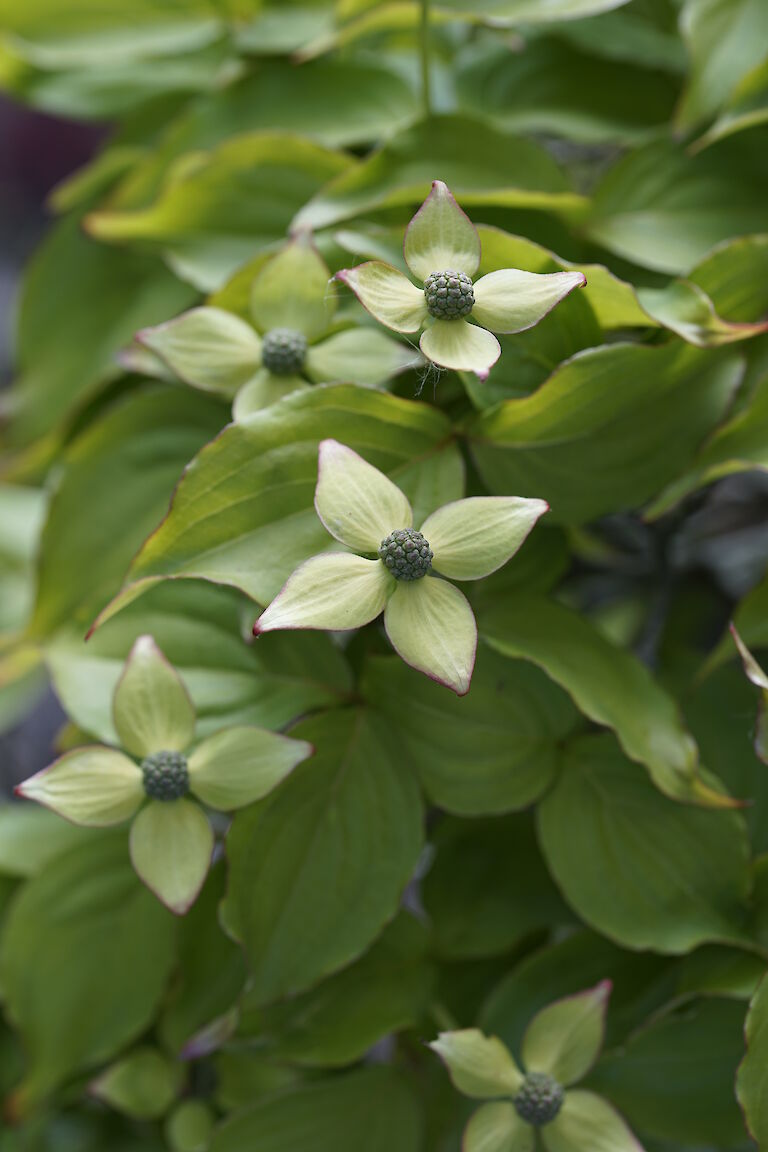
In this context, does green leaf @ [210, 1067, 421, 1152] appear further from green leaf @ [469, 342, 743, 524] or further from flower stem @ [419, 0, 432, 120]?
flower stem @ [419, 0, 432, 120]

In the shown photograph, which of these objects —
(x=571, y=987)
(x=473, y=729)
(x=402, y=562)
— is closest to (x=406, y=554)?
(x=402, y=562)

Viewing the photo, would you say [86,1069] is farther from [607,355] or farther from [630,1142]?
[607,355]

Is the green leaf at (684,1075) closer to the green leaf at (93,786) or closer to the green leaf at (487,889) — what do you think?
the green leaf at (487,889)

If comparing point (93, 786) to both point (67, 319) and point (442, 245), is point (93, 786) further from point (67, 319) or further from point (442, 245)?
point (67, 319)

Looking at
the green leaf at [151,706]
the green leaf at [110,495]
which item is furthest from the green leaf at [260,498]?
the green leaf at [110,495]

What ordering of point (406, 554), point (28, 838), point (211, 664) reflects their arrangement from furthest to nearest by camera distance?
point (28, 838) < point (211, 664) < point (406, 554)
